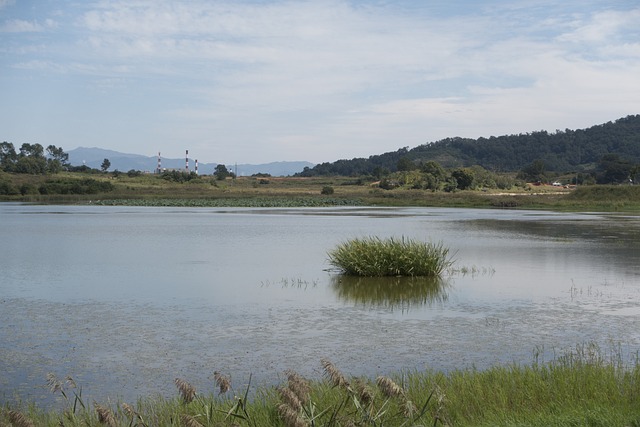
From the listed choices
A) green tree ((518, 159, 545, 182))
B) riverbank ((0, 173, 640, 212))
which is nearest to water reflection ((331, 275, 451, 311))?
riverbank ((0, 173, 640, 212))

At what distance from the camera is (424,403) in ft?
26.6

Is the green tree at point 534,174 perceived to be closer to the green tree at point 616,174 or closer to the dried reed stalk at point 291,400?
the green tree at point 616,174

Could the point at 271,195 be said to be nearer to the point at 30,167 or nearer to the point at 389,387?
the point at 30,167

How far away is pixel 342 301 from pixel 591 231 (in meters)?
28.6

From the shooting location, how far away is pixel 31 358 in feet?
37.3

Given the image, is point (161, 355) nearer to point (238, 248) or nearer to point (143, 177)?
point (238, 248)

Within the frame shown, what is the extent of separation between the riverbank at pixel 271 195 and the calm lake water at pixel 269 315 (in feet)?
179

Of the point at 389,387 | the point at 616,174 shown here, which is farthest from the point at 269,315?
the point at 616,174

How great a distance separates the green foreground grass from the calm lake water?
1433mm

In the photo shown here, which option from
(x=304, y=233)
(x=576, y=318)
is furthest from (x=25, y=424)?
(x=304, y=233)

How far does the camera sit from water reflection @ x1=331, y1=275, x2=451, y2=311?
1723cm

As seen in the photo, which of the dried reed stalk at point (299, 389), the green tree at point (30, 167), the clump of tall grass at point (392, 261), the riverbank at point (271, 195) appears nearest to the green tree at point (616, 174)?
the riverbank at point (271, 195)

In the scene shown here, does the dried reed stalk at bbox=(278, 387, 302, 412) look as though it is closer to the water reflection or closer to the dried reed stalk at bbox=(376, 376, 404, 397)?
the dried reed stalk at bbox=(376, 376, 404, 397)

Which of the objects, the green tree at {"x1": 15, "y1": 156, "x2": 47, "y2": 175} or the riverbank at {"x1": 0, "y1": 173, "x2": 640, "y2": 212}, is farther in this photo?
the green tree at {"x1": 15, "y1": 156, "x2": 47, "y2": 175}
